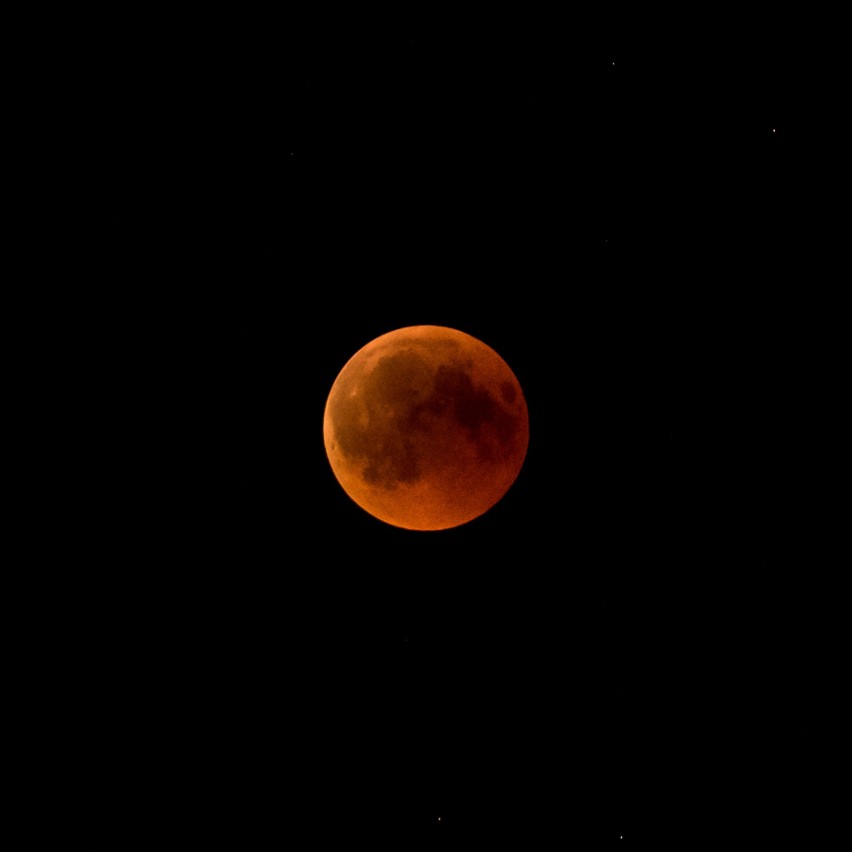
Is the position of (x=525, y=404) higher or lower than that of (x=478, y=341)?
lower

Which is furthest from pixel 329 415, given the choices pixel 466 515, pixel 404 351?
pixel 466 515

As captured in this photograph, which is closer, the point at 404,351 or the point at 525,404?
the point at 404,351

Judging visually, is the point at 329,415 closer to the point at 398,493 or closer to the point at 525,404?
the point at 398,493

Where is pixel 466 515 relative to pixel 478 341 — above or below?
below

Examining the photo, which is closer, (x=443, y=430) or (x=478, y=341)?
(x=443, y=430)

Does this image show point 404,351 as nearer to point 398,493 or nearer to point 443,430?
point 443,430

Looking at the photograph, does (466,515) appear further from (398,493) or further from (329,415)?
(329,415)

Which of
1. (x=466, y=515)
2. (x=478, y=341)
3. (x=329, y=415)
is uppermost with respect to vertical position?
(x=478, y=341)
